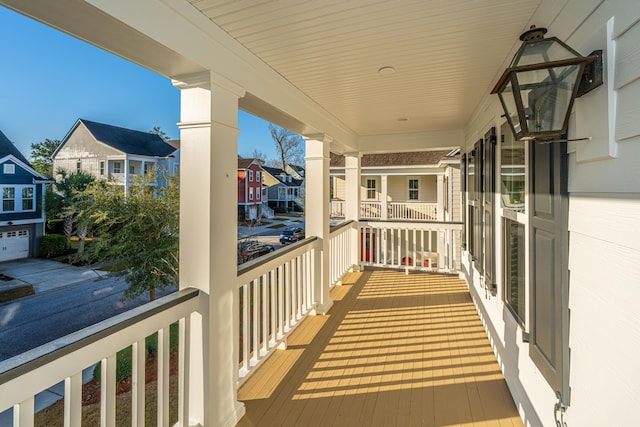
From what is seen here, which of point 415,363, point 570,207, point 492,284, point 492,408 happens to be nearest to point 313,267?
point 415,363

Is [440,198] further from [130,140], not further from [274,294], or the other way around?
[130,140]

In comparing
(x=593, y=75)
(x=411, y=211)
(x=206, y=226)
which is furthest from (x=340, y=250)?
(x=411, y=211)

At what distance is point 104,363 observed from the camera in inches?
54.2

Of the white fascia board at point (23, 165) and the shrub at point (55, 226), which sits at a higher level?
the white fascia board at point (23, 165)

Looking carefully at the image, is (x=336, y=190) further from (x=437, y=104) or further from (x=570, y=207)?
(x=570, y=207)

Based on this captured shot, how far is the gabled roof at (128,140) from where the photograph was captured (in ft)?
8.63

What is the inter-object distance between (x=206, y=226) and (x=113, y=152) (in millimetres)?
1453

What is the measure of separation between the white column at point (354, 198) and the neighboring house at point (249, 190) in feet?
5.56

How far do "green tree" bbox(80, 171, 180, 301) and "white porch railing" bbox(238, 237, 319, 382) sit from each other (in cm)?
157

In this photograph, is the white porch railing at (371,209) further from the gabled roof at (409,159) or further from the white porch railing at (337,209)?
the gabled roof at (409,159)

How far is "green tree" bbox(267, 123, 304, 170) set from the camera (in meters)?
7.89

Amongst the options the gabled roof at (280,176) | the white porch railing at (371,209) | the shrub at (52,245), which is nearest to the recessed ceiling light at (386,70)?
the shrub at (52,245)

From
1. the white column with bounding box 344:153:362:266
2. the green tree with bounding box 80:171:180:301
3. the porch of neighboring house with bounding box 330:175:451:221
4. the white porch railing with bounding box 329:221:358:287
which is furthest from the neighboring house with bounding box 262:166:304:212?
the porch of neighboring house with bounding box 330:175:451:221

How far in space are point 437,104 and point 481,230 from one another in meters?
1.57
